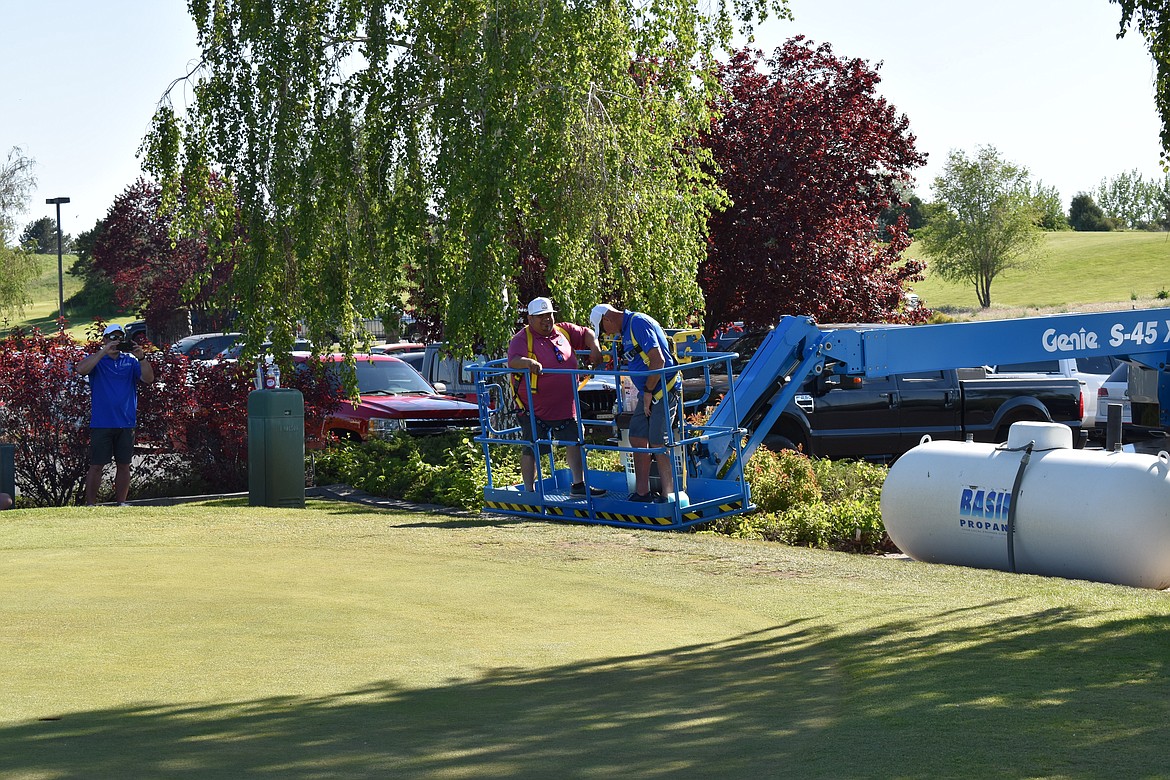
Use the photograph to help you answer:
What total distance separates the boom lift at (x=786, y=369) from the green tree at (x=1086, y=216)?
412ft

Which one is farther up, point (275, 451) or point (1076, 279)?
point (1076, 279)

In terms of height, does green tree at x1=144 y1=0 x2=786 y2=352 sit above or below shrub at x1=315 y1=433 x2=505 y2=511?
above

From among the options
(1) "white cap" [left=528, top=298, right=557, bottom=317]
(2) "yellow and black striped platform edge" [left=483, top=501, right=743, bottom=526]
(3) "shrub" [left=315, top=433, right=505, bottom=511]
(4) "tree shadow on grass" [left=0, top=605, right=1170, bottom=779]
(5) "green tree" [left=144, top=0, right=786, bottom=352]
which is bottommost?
(4) "tree shadow on grass" [left=0, top=605, right=1170, bottom=779]

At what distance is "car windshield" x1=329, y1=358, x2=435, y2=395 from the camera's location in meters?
20.1

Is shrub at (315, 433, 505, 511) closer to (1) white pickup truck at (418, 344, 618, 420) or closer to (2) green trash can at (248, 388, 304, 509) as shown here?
(1) white pickup truck at (418, 344, 618, 420)

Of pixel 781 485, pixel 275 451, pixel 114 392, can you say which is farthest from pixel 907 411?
pixel 114 392

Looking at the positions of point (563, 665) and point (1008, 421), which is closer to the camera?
point (563, 665)

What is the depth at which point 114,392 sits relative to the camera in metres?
14.5

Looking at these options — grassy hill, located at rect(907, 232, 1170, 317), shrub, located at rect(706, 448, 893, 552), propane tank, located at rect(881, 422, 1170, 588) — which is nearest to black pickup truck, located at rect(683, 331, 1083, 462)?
shrub, located at rect(706, 448, 893, 552)

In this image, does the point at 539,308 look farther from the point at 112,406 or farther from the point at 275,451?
the point at 112,406

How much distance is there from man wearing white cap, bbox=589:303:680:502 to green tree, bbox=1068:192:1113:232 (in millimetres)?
126540

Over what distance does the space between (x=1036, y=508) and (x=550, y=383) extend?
4.59 metres

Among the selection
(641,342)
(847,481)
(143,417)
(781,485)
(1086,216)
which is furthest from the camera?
(1086,216)

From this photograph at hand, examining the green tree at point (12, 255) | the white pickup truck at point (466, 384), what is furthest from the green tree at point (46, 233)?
the white pickup truck at point (466, 384)
